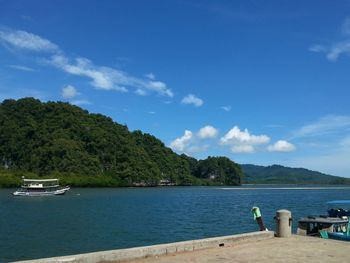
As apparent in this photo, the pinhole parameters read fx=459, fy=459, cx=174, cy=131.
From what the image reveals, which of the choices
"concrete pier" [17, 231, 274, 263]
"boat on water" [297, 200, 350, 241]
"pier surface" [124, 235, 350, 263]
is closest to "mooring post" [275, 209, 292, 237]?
"concrete pier" [17, 231, 274, 263]

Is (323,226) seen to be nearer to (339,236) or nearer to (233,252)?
(339,236)

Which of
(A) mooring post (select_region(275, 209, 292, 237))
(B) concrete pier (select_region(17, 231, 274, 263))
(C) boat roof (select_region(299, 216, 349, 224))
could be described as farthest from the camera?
(C) boat roof (select_region(299, 216, 349, 224))

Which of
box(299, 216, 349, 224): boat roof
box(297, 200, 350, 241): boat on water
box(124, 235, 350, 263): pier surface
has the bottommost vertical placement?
box(124, 235, 350, 263): pier surface

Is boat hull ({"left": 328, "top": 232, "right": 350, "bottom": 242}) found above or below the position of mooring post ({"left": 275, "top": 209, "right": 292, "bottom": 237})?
below

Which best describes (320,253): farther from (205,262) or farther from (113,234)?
(113,234)

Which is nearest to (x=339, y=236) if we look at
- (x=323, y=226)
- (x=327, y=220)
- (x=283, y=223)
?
(x=323, y=226)

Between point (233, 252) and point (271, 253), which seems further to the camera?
point (233, 252)

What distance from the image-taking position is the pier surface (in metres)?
15.0

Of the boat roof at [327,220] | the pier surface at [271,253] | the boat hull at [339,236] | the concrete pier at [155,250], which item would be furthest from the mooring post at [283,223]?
the boat roof at [327,220]

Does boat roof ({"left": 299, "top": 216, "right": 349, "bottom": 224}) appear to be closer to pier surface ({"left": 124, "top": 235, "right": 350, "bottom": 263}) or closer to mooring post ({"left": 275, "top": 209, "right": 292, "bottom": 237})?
mooring post ({"left": 275, "top": 209, "right": 292, "bottom": 237})

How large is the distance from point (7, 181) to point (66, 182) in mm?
20818

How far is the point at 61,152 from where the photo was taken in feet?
619

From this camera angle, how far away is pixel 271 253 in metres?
16.3

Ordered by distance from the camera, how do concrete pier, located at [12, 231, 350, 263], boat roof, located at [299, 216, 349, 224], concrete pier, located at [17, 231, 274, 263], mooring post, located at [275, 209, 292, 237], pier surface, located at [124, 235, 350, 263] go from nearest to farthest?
1. concrete pier, located at [17, 231, 274, 263]
2. concrete pier, located at [12, 231, 350, 263]
3. pier surface, located at [124, 235, 350, 263]
4. mooring post, located at [275, 209, 292, 237]
5. boat roof, located at [299, 216, 349, 224]
